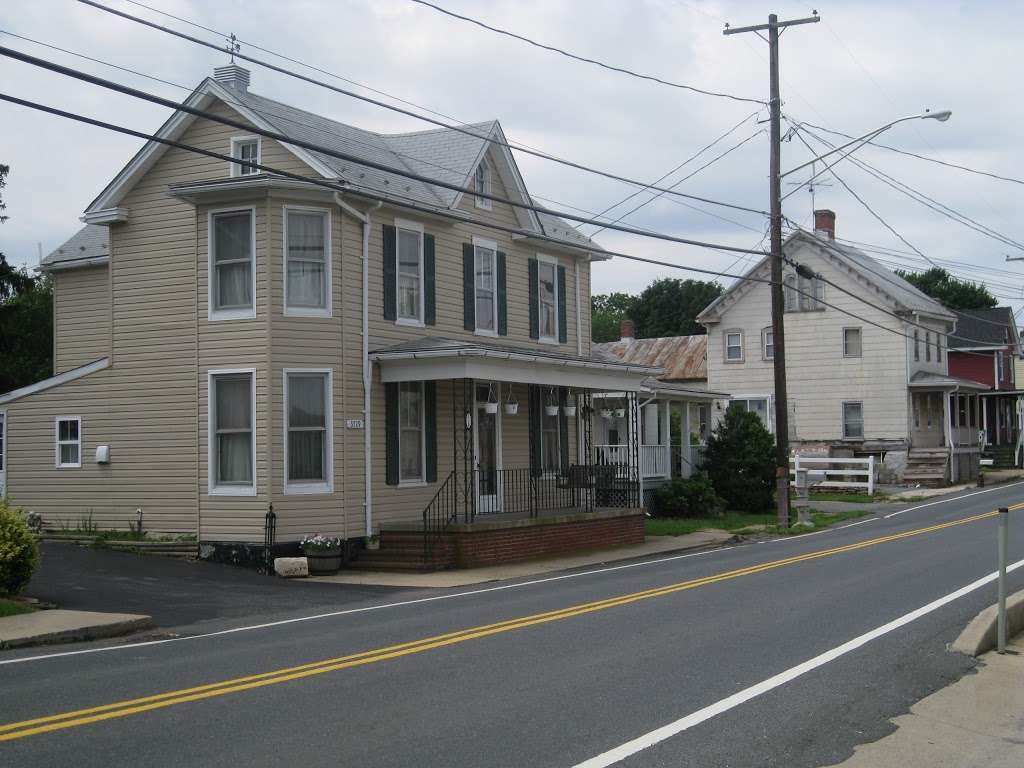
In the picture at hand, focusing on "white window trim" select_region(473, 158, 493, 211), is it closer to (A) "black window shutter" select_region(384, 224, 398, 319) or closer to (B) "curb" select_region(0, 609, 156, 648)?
(A) "black window shutter" select_region(384, 224, 398, 319)

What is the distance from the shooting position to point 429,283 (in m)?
23.0

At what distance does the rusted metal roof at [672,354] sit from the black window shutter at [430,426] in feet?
103

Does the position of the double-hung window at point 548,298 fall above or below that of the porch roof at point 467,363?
above

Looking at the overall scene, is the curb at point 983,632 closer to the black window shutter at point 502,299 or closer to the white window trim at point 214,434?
the white window trim at point 214,434

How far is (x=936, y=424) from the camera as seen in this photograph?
4841cm

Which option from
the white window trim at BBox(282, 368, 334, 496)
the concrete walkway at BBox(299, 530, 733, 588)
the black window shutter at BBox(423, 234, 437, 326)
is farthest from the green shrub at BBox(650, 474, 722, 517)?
the white window trim at BBox(282, 368, 334, 496)

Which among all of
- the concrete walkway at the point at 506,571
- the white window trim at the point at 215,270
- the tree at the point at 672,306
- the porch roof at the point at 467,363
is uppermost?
the tree at the point at 672,306

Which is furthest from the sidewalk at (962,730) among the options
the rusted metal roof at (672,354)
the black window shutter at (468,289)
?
the rusted metal roof at (672,354)

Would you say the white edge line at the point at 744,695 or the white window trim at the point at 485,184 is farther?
the white window trim at the point at 485,184

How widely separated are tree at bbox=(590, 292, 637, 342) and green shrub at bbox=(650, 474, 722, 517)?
178ft

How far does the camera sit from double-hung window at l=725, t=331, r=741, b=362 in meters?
48.9

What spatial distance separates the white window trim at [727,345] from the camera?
1918 inches

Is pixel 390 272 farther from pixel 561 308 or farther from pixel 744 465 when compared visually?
pixel 744 465

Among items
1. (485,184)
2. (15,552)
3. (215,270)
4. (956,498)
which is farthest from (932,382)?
(15,552)
